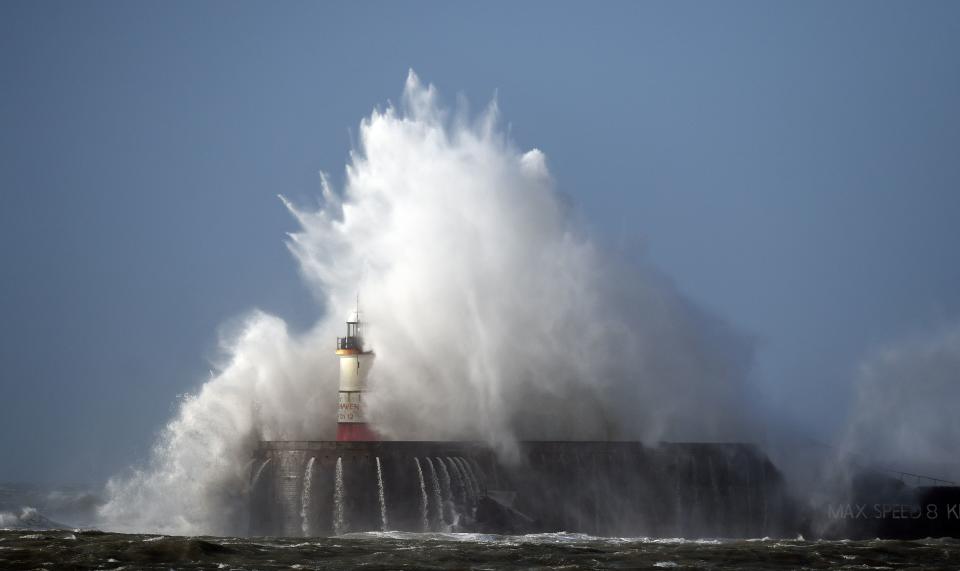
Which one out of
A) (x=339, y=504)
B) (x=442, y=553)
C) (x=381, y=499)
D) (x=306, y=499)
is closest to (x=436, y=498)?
(x=381, y=499)

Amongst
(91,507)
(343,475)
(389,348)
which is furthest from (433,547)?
(91,507)

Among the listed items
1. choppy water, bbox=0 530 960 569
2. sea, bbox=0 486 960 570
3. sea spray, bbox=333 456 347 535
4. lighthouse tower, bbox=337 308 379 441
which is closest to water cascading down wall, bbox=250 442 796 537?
sea spray, bbox=333 456 347 535

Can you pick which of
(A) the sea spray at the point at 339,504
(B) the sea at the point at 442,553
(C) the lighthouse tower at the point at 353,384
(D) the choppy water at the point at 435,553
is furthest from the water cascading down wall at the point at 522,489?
(C) the lighthouse tower at the point at 353,384

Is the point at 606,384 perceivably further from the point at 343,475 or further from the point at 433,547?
the point at 433,547

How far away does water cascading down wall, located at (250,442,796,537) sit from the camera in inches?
1382

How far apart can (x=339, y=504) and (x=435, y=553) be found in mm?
7021

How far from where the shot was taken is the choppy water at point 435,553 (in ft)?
86.3

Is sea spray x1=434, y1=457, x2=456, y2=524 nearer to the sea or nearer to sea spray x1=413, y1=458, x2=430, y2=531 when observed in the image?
sea spray x1=413, y1=458, x2=430, y2=531

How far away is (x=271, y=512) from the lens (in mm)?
35719

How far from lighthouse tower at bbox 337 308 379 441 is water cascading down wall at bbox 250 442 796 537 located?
6909mm

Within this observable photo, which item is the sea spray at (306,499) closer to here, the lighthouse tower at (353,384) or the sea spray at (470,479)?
the sea spray at (470,479)

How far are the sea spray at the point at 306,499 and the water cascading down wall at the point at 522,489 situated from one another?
0.11ft

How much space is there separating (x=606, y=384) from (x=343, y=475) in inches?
435

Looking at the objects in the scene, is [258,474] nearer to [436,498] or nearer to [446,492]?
[436,498]
